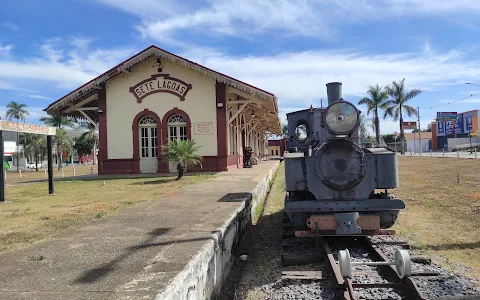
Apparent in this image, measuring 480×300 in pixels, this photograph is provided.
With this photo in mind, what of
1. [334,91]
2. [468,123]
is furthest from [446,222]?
[468,123]

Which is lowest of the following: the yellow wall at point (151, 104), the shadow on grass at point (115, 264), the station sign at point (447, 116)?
the shadow on grass at point (115, 264)

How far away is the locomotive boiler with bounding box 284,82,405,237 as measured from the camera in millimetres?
5805

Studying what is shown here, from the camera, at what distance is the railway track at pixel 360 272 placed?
13.9 feet

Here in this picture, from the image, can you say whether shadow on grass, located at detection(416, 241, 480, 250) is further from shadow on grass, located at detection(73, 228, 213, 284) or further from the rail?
shadow on grass, located at detection(73, 228, 213, 284)

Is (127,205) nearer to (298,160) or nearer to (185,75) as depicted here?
(298,160)

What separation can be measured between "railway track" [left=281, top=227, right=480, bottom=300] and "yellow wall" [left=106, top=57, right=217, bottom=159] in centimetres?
1318

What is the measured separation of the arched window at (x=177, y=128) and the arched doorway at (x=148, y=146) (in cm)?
73

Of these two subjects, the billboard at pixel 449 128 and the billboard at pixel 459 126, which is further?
the billboard at pixel 449 128

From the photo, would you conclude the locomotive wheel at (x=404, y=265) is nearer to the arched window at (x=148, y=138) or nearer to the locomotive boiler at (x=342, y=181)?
the locomotive boiler at (x=342, y=181)

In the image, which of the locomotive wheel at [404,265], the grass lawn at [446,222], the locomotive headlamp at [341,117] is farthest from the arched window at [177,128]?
the locomotive wheel at [404,265]

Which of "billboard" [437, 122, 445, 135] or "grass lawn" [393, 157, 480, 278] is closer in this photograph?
"grass lawn" [393, 157, 480, 278]

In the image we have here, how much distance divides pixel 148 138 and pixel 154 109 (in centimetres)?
144

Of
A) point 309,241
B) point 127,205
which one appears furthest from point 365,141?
point 127,205

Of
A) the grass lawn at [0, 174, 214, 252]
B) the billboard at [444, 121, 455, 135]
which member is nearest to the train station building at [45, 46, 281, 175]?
the grass lawn at [0, 174, 214, 252]
